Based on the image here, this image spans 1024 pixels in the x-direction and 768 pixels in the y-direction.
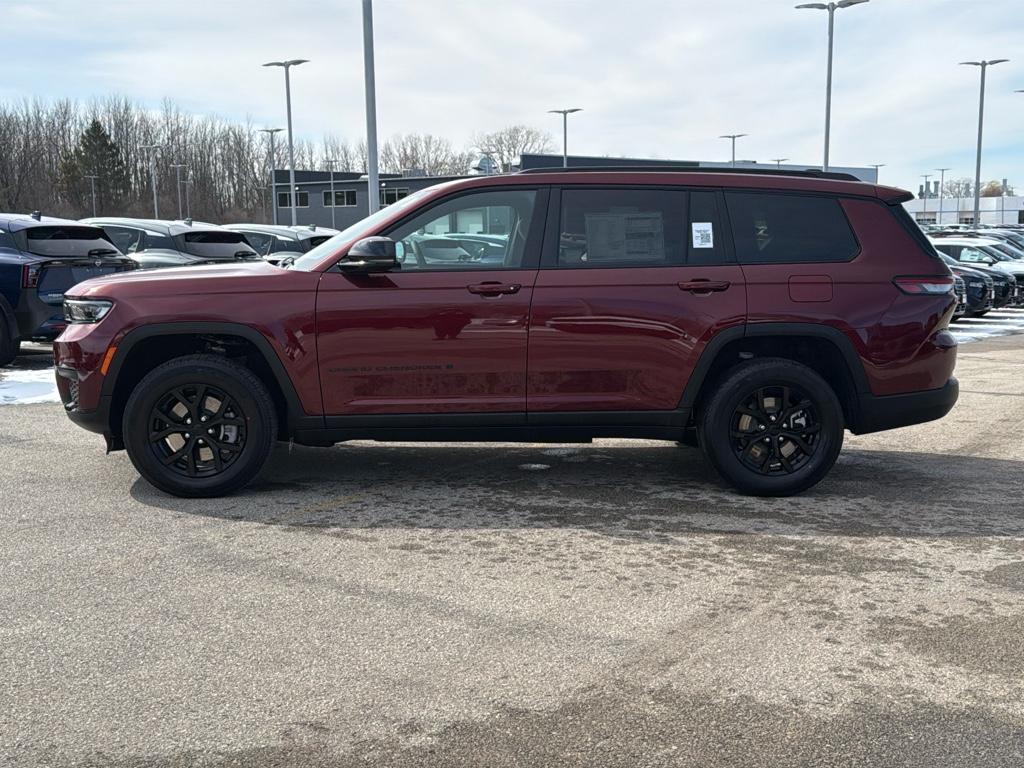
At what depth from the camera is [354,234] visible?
6027 mm

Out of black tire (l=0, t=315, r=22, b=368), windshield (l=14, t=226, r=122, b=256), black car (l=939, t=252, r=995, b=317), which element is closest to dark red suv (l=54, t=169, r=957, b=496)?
black tire (l=0, t=315, r=22, b=368)

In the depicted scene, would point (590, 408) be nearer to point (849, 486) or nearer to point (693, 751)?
point (849, 486)

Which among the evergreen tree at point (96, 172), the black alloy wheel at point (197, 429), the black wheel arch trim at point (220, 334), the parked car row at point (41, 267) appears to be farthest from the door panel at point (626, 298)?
the evergreen tree at point (96, 172)

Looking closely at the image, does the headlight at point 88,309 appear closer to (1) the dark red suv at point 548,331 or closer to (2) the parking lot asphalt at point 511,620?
(1) the dark red suv at point 548,331

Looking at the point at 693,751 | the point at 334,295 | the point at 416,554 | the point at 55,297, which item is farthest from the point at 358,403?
the point at 55,297

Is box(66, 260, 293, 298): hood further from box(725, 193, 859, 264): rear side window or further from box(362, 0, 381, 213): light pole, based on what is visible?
box(362, 0, 381, 213): light pole

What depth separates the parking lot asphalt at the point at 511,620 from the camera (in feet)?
10.3

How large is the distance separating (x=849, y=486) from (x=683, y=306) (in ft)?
5.23

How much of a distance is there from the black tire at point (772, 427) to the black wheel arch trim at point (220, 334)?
7.43 feet

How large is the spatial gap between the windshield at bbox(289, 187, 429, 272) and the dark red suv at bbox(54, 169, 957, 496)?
4 centimetres

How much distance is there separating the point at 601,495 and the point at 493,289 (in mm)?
1361

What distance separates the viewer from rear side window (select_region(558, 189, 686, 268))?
5895mm

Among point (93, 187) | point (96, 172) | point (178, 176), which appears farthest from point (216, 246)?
point (178, 176)

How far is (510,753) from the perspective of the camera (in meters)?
3.04
